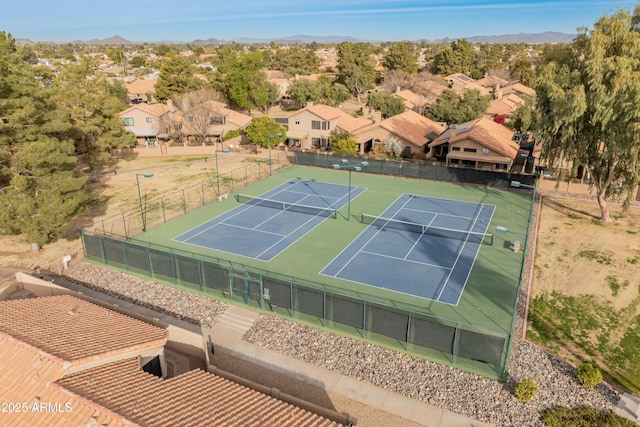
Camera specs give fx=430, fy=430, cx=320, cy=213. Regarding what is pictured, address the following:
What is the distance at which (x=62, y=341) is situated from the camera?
14.5 m

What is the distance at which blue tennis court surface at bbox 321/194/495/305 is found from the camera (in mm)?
23594

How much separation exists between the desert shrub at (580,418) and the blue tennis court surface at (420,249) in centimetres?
737

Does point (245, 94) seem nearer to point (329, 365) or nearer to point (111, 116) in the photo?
point (111, 116)

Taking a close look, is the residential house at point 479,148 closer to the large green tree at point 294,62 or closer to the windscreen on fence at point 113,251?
the windscreen on fence at point 113,251

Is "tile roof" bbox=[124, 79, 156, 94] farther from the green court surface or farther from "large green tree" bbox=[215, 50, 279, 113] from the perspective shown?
the green court surface

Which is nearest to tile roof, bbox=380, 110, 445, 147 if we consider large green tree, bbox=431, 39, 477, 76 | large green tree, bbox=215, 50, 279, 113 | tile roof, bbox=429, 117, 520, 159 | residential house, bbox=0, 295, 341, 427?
tile roof, bbox=429, 117, 520, 159

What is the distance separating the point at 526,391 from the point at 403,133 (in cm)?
3837

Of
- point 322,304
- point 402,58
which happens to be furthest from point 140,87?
point 322,304

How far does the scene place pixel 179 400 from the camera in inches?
504

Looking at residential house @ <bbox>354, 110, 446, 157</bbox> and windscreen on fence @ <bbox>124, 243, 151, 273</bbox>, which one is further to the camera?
residential house @ <bbox>354, 110, 446, 157</bbox>

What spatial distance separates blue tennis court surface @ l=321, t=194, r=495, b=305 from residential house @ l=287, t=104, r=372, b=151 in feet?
69.8

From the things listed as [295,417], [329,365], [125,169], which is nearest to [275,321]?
[329,365]

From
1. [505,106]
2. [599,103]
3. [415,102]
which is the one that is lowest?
[505,106]

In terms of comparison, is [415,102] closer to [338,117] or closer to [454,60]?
[338,117]
